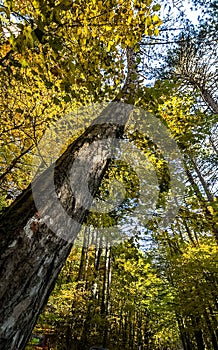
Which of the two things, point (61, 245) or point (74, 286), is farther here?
point (74, 286)

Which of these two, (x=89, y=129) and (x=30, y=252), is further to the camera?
(x=89, y=129)

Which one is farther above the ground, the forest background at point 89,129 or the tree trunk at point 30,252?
the forest background at point 89,129

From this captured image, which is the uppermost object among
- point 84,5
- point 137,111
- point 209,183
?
point 209,183

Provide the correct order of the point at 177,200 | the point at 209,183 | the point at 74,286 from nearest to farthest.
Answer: the point at 177,200 → the point at 74,286 → the point at 209,183

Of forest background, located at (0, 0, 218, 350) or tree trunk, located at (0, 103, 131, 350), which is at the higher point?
forest background, located at (0, 0, 218, 350)

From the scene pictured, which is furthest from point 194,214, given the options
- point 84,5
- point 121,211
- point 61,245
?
point 84,5

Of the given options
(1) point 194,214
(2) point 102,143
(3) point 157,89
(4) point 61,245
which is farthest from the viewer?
(1) point 194,214

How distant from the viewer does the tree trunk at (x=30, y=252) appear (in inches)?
37.7

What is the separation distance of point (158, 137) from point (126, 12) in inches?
A: 94.8

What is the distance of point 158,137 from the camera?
4.82m

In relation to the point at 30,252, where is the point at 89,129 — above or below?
above

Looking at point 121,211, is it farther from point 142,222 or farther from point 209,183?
point 209,183

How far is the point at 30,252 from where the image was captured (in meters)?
1.13

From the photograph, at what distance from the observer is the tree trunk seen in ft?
3.14
